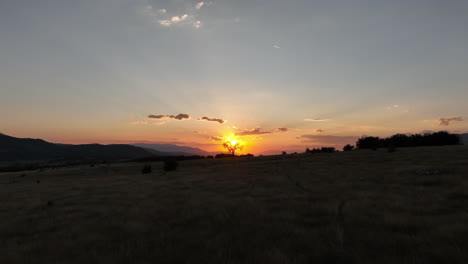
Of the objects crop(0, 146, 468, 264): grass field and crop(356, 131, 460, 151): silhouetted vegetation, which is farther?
crop(356, 131, 460, 151): silhouetted vegetation

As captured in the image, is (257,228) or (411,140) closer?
(257,228)

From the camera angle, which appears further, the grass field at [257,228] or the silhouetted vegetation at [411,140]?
the silhouetted vegetation at [411,140]

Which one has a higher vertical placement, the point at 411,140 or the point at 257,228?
the point at 411,140

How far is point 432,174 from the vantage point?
46.9ft

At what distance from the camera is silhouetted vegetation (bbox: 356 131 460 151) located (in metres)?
47.1

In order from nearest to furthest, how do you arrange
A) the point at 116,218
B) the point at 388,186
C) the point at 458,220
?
the point at 458,220, the point at 116,218, the point at 388,186

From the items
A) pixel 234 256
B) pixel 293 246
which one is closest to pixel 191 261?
pixel 234 256

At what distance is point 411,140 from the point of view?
5009cm

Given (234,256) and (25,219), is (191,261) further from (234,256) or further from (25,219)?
(25,219)

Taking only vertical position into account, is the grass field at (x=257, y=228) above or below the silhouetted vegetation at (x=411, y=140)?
below

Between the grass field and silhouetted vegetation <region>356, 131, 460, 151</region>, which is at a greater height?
silhouetted vegetation <region>356, 131, 460, 151</region>

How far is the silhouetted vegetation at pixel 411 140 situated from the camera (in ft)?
155

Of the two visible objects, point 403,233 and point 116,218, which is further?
point 116,218

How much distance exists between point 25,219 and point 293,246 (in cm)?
997
